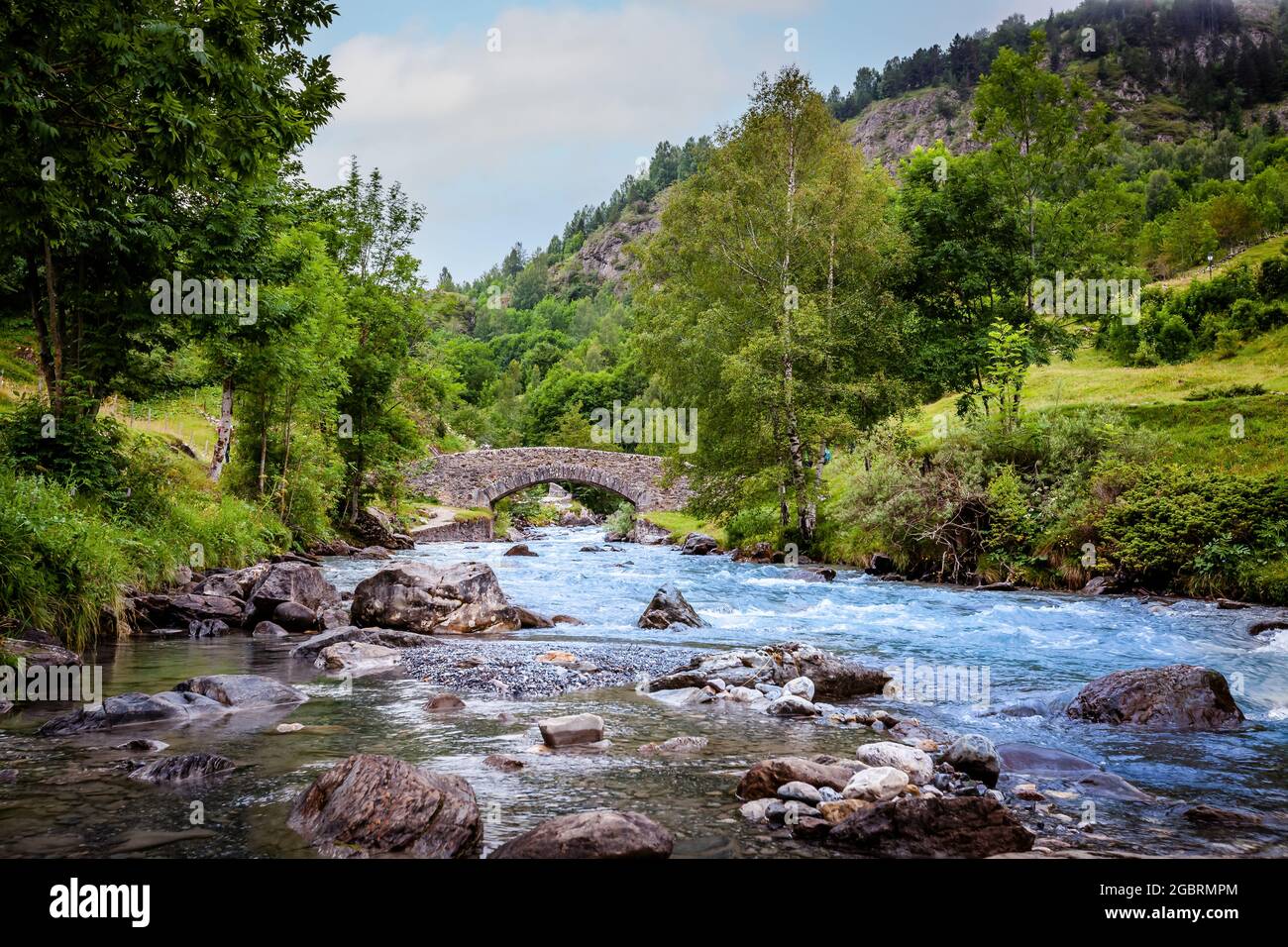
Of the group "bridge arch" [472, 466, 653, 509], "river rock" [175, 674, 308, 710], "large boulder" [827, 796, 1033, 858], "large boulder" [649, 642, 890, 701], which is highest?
"bridge arch" [472, 466, 653, 509]

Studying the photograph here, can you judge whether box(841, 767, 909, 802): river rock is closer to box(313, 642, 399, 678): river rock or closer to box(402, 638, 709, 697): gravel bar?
box(402, 638, 709, 697): gravel bar

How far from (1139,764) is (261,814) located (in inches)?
234

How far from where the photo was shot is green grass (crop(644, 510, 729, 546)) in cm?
3466

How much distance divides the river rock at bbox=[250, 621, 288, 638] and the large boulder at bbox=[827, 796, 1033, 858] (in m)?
10.3

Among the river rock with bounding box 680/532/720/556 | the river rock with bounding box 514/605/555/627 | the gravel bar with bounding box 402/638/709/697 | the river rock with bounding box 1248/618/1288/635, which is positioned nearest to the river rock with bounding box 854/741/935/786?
the gravel bar with bounding box 402/638/709/697

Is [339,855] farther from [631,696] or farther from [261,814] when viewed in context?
[631,696]

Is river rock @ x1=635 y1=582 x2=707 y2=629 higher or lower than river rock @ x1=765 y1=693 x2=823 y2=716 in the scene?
lower

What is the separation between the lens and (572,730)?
6188 millimetres

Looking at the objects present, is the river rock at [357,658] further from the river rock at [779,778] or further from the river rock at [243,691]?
the river rock at [779,778]

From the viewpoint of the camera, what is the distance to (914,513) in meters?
20.4

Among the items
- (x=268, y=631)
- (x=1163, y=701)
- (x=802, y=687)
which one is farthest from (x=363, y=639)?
(x=1163, y=701)

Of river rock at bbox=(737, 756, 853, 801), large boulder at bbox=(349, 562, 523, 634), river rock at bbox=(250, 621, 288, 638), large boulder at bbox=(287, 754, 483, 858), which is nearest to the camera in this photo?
large boulder at bbox=(287, 754, 483, 858)

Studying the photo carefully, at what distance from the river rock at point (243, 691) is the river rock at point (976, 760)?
5757mm
